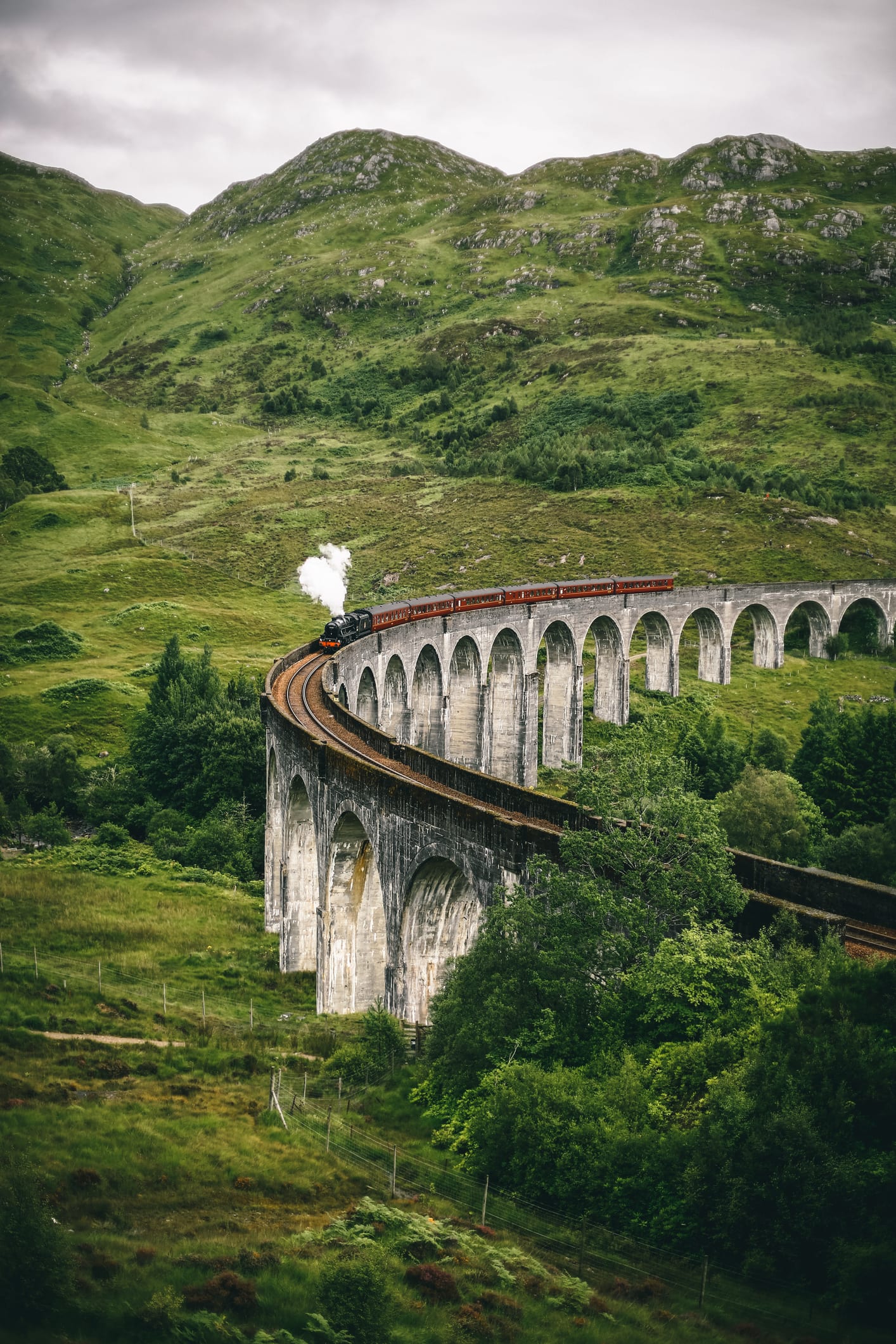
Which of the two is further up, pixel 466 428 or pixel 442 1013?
pixel 466 428

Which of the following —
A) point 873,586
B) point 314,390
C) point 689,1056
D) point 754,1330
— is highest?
point 314,390

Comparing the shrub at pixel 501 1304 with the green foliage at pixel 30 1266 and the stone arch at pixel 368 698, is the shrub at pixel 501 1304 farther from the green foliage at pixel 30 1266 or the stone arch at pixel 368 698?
the stone arch at pixel 368 698

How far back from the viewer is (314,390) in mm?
176750

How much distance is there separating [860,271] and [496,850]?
19202 cm

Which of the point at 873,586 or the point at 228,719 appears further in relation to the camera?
the point at 873,586

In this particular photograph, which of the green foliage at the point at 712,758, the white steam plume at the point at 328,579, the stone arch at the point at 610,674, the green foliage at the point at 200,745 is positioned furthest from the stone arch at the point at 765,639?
the green foliage at the point at 200,745

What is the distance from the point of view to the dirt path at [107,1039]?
1059 inches

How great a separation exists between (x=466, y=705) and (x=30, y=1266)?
49952 mm

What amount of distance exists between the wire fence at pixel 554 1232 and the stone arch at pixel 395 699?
3282cm

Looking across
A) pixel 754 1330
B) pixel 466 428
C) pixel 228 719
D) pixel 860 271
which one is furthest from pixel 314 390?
pixel 754 1330

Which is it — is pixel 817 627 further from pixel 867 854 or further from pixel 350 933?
pixel 350 933

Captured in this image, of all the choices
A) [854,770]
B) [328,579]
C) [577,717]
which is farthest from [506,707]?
[328,579]

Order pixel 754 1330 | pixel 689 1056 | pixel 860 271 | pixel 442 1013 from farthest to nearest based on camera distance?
pixel 860 271
pixel 442 1013
pixel 689 1056
pixel 754 1330

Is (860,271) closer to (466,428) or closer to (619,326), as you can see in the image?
(619,326)
